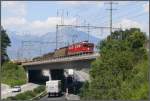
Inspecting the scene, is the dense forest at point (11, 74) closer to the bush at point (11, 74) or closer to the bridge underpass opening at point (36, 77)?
the bush at point (11, 74)

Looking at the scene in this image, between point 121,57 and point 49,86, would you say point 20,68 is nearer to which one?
point 49,86

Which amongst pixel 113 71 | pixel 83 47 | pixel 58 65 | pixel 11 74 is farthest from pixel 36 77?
pixel 113 71

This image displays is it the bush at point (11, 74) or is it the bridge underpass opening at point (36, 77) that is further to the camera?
the bridge underpass opening at point (36, 77)

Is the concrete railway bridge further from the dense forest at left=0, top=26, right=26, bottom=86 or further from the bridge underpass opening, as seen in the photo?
the dense forest at left=0, top=26, right=26, bottom=86

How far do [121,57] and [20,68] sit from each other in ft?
250

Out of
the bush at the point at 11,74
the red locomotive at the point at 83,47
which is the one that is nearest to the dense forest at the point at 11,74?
the bush at the point at 11,74

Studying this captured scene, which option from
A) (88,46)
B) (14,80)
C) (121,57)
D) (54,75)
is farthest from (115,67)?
(54,75)

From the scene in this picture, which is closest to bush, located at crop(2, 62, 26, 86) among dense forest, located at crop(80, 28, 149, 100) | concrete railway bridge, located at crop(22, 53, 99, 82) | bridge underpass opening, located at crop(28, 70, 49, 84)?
concrete railway bridge, located at crop(22, 53, 99, 82)

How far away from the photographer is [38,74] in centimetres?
13950

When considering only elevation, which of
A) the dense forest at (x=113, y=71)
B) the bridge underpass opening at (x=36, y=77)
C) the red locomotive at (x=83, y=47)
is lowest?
the bridge underpass opening at (x=36, y=77)

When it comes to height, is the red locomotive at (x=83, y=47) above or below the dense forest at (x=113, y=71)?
above

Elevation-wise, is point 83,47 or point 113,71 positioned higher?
point 83,47

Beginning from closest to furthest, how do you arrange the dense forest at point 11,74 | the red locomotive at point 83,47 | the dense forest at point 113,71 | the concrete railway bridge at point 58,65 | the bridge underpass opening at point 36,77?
1. the dense forest at point 113,71
2. the concrete railway bridge at point 58,65
3. the red locomotive at point 83,47
4. the dense forest at point 11,74
5. the bridge underpass opening at point 36,77

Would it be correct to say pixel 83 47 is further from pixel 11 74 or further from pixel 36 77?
pixel 36 77
